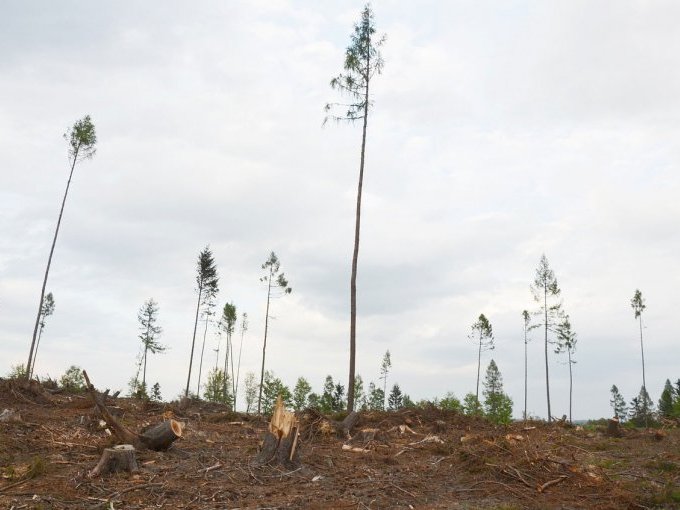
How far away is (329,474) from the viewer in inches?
404

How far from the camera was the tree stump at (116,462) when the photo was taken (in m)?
8.91

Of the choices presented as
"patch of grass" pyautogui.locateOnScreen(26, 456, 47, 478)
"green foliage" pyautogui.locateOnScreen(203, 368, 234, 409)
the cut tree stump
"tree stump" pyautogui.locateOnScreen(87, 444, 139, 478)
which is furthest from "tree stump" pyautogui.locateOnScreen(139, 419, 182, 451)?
"green foliage" pyautogui.locateOnScreen(203, 368, 234, 409)

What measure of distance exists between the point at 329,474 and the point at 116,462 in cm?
406

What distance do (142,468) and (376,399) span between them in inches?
2689

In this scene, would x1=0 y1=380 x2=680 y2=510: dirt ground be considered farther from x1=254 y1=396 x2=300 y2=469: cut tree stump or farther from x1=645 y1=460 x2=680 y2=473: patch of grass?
x1=254 y1=396 x2=300 y2=469: cut tree stump

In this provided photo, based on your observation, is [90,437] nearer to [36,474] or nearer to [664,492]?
[36,474]

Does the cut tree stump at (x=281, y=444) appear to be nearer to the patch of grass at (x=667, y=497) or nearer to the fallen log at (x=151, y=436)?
the fallen log at (x=151, y=436)

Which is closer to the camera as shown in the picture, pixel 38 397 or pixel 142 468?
pixel 142 468

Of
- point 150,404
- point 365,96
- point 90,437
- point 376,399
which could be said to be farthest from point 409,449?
point 376,399

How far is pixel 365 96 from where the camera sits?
21.7 meters

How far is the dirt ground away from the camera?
26.8 ft

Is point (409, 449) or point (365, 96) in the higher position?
point (365, 96)

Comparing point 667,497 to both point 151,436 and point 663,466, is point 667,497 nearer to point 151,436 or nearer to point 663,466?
point 663,466

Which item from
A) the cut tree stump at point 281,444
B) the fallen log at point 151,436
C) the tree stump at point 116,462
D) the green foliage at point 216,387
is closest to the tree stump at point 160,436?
the fallen log at point 151,436
